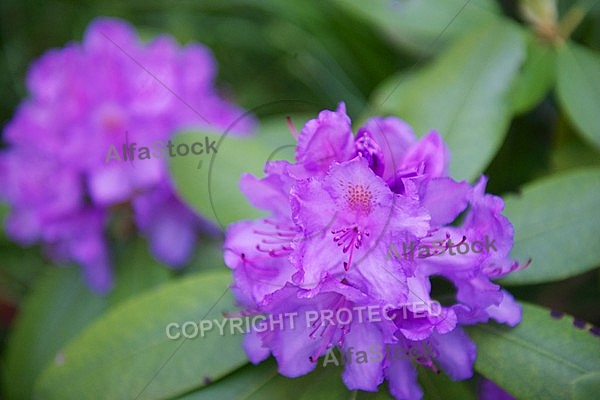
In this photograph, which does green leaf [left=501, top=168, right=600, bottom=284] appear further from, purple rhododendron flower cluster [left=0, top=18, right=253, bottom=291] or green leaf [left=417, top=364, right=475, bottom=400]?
purple rhododendron flower cluster [left=0, top=18, right=253, bottom=291]

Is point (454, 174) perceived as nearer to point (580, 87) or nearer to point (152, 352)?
point (580, 87)

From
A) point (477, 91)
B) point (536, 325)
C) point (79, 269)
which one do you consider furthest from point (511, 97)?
point (79, 269)

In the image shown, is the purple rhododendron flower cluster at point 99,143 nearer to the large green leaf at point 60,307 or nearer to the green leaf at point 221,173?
the large green leaf at point 60,307

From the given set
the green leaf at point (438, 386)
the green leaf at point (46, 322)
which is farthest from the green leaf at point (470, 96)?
the green leaf at point (46, 322)

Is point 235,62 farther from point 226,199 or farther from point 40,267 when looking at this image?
point 226,199

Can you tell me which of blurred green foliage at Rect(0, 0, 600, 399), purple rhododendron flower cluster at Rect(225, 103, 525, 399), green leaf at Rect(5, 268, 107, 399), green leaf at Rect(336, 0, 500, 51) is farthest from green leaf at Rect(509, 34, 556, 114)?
green leaf at Rect(5, 268, 107, 399)

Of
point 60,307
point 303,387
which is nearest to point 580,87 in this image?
point 303,387
